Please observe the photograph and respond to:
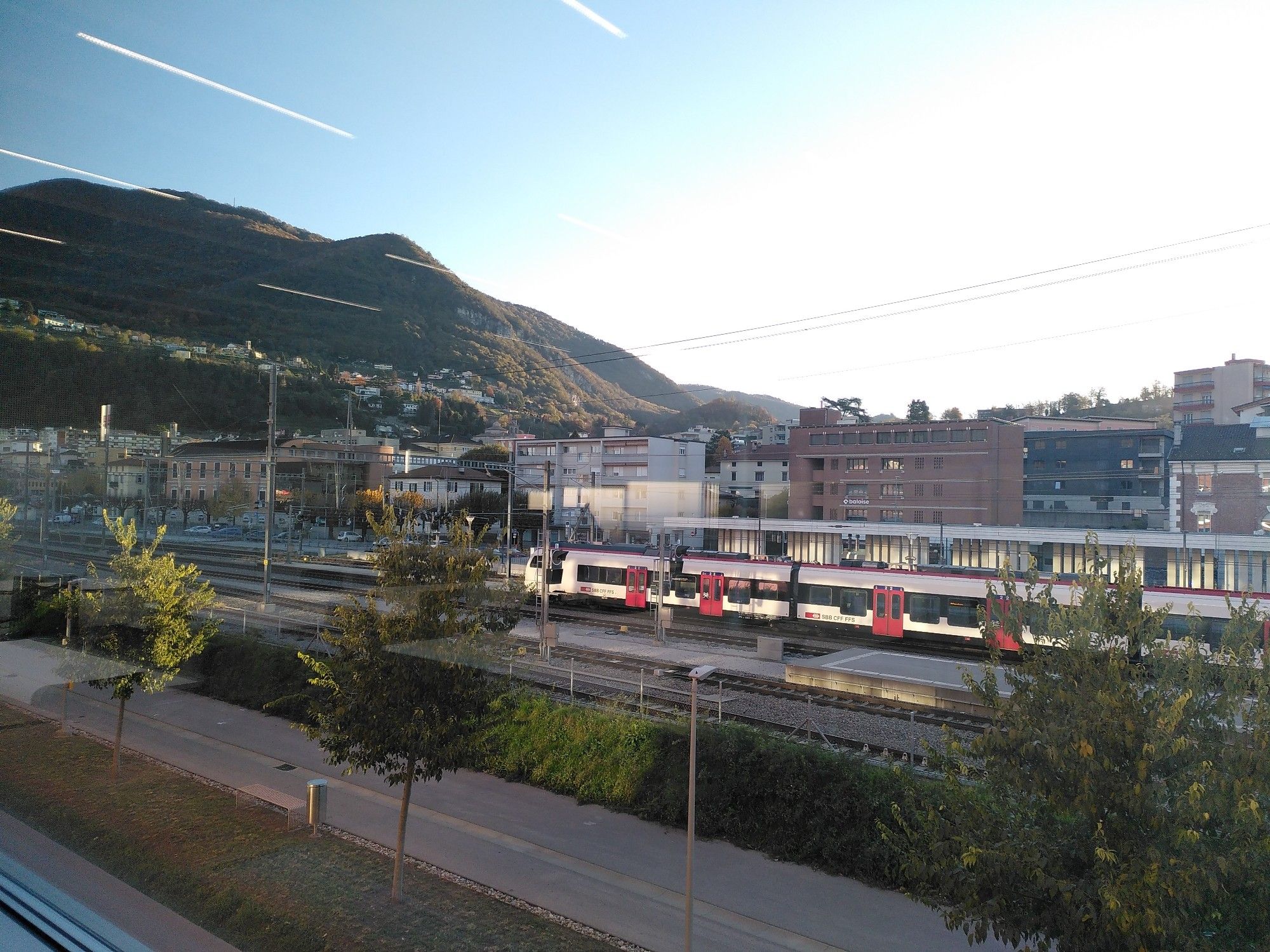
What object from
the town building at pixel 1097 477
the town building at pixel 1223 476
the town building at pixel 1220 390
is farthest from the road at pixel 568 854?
the town building at pixel 1097 477

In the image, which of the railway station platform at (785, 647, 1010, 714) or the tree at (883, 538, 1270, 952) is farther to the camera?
the railway station platform at (785, 647, 1010, 714)

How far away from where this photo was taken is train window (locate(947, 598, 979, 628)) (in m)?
12.9

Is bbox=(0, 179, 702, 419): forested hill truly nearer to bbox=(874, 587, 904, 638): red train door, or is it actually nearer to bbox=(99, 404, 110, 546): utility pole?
bbox=(99, 404, 110, 546): utility pole

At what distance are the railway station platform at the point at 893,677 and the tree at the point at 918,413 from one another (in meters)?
3.25

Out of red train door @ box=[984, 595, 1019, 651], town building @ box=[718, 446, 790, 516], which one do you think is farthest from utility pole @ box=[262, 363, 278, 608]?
town building @ box=[718, 446, 790, 516]

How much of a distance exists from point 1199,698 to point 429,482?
494 cm

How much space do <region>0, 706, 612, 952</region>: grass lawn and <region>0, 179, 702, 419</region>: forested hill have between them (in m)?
2.51

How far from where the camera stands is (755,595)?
15.8m

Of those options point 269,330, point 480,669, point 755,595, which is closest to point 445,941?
point 480,669

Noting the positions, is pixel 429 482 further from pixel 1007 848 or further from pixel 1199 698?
pixel 1199 698

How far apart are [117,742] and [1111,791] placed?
6872 millimetres

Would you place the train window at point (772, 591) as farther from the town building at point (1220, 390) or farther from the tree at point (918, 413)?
the town building at point (1220, 390)

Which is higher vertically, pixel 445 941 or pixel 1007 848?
pixel 1007 848

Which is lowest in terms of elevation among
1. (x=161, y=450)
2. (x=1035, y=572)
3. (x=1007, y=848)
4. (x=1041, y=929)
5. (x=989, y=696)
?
(x=1041, y=929)
